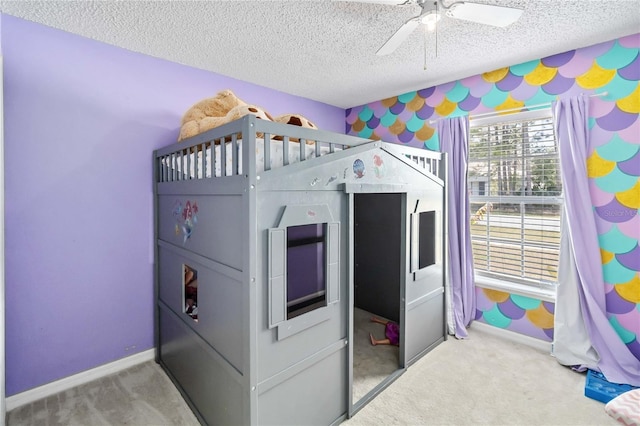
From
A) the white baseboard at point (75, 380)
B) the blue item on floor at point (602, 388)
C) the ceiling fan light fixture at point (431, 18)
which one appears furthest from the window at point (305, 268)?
the blue item on floor at point (602, 388)

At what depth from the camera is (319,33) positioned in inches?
78.1

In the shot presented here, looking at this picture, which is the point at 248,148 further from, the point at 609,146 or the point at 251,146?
the point at 609,146

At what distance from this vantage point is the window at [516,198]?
2.51 metres

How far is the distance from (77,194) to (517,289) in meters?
3.36

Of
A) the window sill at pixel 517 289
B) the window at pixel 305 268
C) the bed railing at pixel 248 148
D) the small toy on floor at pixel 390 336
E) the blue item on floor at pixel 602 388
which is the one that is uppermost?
the bed railing at pixel 248 148

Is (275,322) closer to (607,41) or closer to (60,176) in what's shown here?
(60,176)

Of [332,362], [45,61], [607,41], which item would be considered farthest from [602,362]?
[45,61]

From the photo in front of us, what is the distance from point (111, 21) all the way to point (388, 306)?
309 centimetres

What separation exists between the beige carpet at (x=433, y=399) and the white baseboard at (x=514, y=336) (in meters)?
0.12

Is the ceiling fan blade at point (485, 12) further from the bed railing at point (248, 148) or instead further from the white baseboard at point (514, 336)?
the white baseboard at point (514, 336)

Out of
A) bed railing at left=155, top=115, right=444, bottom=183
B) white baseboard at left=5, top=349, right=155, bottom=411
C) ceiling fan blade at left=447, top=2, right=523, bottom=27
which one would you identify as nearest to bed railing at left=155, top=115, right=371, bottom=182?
bed railing at left=155, top=115, right=444, bottom=183

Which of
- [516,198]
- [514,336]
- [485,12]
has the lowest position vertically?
[514,336]

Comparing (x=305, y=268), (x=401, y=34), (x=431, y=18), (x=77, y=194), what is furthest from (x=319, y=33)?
(x=77, y=194)

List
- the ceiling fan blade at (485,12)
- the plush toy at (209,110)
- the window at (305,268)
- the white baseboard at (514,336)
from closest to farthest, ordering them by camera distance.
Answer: the ceiling fan blade at (485,12)
the window at (305,268)
the plush toy at (209,110)
the white baseboard at (514,336)
